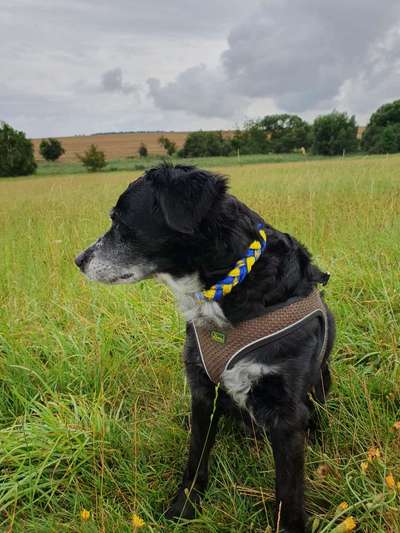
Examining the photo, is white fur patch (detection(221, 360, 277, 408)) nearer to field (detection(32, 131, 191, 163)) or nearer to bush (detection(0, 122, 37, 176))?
bush (detection(0, 122, 37, 176))

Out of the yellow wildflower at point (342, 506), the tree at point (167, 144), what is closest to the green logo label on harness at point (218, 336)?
the yellow wildflower at point (342, 506)

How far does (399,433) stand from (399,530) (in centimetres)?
48

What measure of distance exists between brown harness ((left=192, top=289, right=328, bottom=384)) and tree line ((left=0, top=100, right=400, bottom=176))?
28163mm

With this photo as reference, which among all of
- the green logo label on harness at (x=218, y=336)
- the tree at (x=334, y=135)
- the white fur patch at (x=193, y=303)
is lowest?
the green logo label on harness at (x=218, y=336)

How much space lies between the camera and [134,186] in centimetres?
203

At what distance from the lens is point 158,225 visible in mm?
1906

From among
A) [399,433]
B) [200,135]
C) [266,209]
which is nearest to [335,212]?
[266,209]

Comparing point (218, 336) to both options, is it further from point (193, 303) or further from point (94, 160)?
point (94, 160)

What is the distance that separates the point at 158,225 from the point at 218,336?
57cm

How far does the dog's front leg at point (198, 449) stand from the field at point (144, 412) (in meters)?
0.08

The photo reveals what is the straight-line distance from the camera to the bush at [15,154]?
140 feet

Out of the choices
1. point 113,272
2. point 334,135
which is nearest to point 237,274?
point 113,272

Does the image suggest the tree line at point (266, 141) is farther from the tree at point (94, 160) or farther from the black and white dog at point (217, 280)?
the black and white dog at point (217, 280)

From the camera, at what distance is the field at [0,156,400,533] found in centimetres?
186
